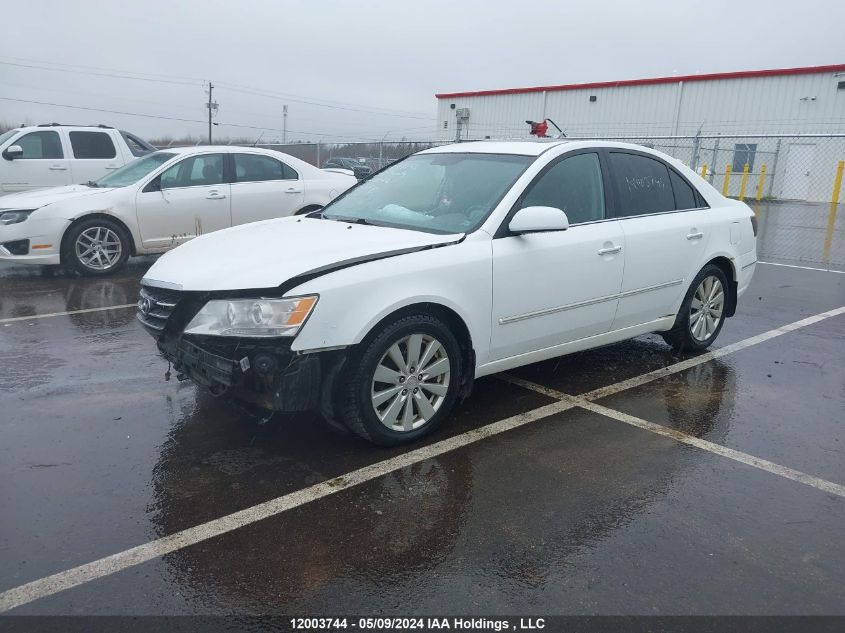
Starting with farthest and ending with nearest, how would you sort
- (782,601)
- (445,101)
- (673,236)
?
(445,101)
(673,236)
(782,601)

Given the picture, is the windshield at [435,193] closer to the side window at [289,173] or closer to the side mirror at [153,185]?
the side mirror at [153,185]

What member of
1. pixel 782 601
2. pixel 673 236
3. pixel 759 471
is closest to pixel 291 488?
pixel 782 601

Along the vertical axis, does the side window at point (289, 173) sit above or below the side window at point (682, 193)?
below

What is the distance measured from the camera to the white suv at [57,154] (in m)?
11.8

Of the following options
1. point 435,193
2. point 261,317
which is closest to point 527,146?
point 435,193

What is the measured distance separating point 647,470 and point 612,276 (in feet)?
5.04

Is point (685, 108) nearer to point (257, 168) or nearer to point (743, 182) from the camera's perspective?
point (743, 182)

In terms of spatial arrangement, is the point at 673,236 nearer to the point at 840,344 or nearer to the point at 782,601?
the point at 840,344

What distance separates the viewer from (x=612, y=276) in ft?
15.9

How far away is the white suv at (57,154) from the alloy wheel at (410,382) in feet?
34.2

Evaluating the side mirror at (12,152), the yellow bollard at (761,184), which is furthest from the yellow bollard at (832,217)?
the side mirror at (12,152)

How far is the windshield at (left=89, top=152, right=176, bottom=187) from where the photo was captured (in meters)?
9.14

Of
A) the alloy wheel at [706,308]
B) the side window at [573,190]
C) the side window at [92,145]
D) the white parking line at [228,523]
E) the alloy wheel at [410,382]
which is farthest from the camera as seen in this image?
the side window at [92,145]

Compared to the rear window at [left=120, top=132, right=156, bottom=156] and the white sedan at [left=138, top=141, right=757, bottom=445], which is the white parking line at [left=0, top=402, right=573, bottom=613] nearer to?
the white sedan at [left=138, top=141, right=757, bottom=445]
